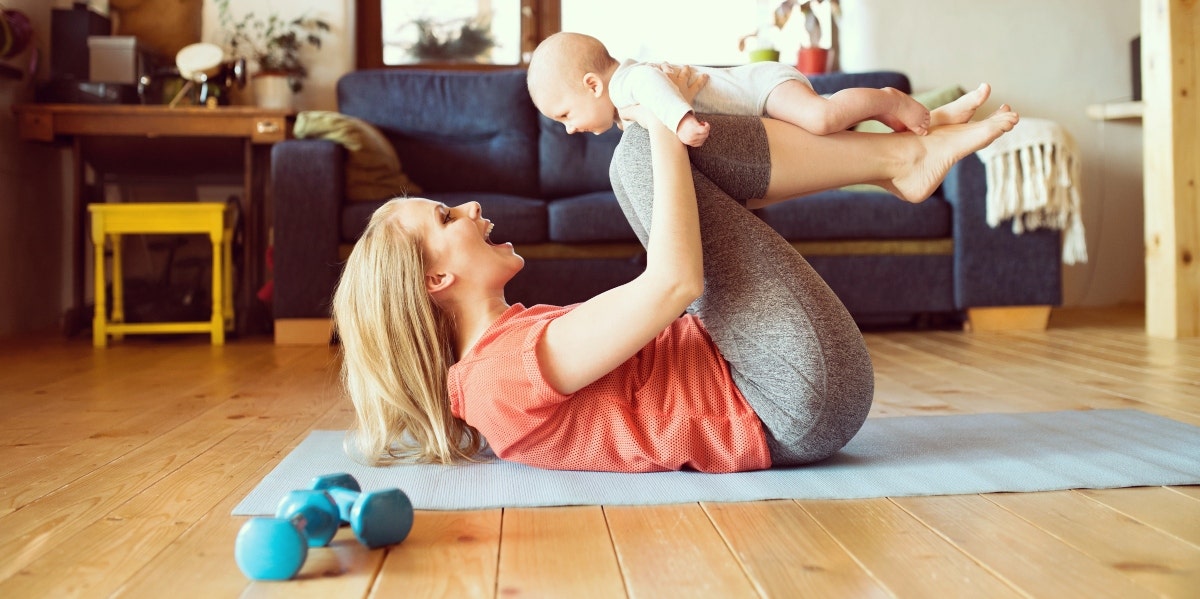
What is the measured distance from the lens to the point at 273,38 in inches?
175

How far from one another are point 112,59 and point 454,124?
135 cm

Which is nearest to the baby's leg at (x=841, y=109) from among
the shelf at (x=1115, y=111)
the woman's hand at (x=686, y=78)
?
the woman's hand at (x=686, y=78)

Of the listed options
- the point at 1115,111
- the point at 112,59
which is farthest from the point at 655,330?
the point at 1115,111

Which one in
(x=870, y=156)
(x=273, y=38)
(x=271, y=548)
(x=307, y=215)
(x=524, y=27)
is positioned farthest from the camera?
(x=524, y=27)

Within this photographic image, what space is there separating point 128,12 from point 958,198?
136 inches

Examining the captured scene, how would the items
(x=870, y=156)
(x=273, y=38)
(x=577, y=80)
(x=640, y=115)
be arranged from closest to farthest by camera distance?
(x=640, y=115), (x=870, y=156), (x=577, y=80), (x=273, y=38)

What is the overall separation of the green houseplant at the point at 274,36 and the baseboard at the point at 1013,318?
2.89m

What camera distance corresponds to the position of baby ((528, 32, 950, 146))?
1492 millimetres

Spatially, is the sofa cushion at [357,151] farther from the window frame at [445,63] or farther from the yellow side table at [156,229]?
the window frame at [445,63]

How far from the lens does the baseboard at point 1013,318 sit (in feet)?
12.7

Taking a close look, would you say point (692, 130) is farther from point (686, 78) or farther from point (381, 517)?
point (381, 517)

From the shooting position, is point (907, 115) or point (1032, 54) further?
point (1032, 54)

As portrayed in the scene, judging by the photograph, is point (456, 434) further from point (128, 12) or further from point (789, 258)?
point (128, 12)

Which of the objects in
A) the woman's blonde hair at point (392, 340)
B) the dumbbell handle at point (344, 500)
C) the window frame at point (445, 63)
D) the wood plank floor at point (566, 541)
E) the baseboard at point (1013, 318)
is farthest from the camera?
the window frame at point (445, 63)
